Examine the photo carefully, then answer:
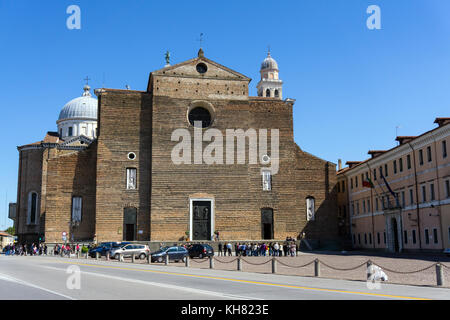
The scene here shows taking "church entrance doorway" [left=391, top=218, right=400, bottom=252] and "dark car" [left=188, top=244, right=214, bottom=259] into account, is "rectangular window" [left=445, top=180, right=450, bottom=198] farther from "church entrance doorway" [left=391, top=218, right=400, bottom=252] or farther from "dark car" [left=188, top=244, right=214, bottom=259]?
"dark car" [left=188, top=244, right=214, bottom=259]

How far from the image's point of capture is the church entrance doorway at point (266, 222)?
46.6 meters

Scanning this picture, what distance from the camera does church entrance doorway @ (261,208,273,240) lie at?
4659cm

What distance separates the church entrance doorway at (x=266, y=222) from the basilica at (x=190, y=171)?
0.10 meters

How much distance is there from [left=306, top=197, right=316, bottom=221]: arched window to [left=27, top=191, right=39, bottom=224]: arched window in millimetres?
30429

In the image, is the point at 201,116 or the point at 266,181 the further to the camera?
the point at 201,116


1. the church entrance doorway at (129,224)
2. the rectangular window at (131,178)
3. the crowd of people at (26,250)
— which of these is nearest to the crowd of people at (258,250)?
the church entrance doorway at (129,224)

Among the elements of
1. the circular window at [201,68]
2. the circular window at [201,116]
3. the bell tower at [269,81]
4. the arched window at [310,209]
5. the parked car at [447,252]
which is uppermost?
the bell tower at [269,81]

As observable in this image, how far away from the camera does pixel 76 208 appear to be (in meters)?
45.4

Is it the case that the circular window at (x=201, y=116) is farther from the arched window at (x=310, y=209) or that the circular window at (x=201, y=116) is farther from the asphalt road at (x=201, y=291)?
the asphalt road at (x=201, y=291)

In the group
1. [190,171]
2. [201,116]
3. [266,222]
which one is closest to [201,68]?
[201,116]

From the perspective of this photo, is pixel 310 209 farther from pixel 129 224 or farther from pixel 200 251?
pixel 129 224

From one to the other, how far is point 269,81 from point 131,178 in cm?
4111
